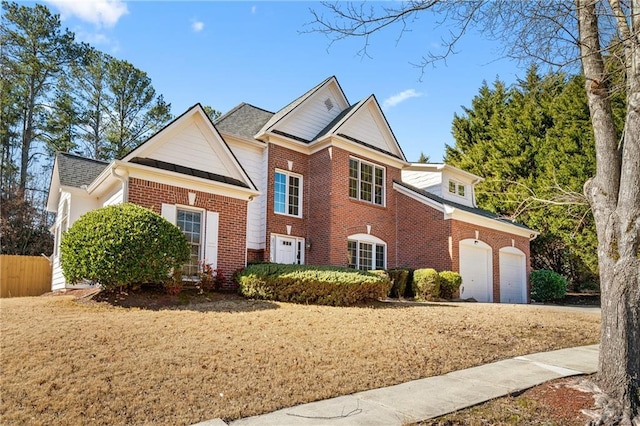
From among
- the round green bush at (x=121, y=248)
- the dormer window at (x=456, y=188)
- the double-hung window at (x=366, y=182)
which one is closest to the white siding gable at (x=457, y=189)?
the dormer window at (x=456, y=188)

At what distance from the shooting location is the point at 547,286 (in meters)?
22.0

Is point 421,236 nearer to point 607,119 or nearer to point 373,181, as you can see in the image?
point 373,181

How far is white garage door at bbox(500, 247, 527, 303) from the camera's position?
68.5ft

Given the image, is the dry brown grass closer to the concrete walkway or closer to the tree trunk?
the concrete walkway

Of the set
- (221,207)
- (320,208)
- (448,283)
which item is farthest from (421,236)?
(221,207)

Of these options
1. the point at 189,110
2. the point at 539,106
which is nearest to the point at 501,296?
the point at 539,106

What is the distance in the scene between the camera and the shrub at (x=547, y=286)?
21.9 m

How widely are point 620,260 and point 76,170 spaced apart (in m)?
16.4

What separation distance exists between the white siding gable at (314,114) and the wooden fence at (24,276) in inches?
444

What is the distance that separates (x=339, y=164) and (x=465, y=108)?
16.0m

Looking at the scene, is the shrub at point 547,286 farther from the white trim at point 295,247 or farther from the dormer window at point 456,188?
the white trim at point 295,247

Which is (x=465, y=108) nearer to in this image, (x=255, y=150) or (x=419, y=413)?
(x=255, y=150)

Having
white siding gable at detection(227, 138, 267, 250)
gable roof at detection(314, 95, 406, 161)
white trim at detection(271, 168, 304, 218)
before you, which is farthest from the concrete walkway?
gable roof at detection(314, 95, 406, 161)

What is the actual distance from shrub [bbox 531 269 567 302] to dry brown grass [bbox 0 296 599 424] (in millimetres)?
12130
